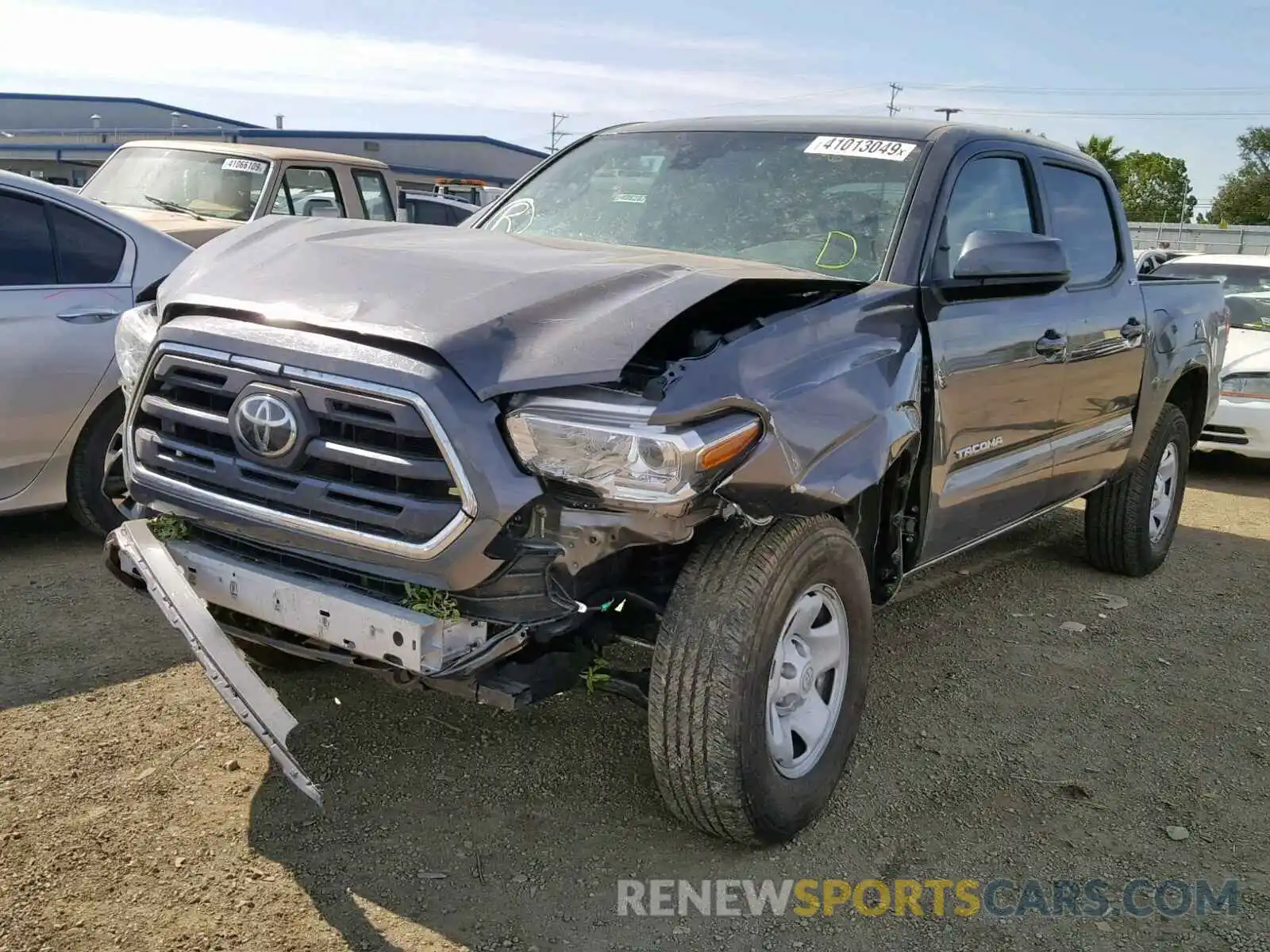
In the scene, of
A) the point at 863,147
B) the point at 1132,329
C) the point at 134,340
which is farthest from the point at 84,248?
Result: the point at 1132,329

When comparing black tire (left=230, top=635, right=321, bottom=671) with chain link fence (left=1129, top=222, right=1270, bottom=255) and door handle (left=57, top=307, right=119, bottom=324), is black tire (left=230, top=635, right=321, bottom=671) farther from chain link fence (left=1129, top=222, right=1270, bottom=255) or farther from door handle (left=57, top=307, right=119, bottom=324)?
chain link fence (left=1129, top=222, right=1270, bottom=255)

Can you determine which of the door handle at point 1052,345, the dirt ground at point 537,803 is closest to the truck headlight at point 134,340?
the dirt ground at point 537,803

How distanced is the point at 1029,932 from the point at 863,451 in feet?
4.06

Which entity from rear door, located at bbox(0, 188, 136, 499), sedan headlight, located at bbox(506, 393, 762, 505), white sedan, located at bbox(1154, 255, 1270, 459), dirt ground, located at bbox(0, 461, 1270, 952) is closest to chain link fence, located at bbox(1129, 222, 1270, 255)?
white sedan, located at bbox(1154, 255, 1270, 459)

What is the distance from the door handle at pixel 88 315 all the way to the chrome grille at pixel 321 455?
91.8 inches

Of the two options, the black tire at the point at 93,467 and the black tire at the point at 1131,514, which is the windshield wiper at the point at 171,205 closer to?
the black tire at the point at 93,467

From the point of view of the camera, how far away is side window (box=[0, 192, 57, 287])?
494 centimetres

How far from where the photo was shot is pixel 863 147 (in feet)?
13.0

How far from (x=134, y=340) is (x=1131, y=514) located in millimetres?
4466

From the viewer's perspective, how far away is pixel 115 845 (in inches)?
115

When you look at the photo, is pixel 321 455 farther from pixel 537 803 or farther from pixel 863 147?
pixel 863 147

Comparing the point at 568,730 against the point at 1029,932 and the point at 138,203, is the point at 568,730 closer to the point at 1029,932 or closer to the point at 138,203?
the point at 1029,932

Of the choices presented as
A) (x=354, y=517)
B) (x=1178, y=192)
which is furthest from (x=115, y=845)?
(x=1178, y=192)

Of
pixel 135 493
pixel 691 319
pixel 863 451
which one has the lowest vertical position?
pixel 135 493
